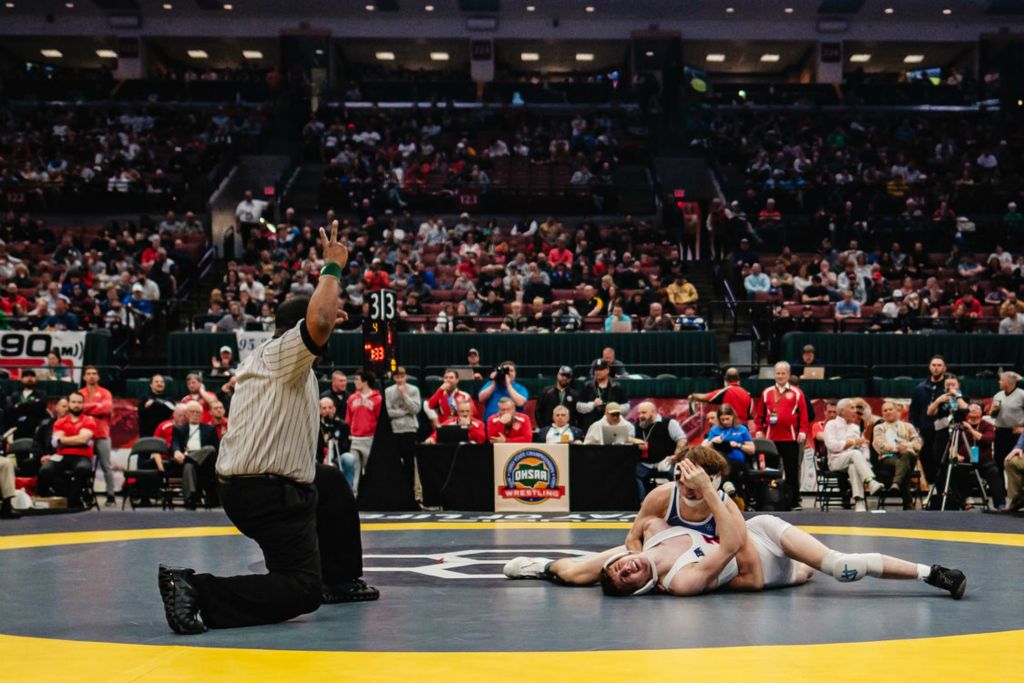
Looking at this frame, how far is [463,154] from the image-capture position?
30.8m

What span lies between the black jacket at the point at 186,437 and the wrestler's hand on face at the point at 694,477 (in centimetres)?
923

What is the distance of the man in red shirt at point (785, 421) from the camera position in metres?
14.8

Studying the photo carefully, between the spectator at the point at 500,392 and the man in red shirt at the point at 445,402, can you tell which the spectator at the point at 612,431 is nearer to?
the spectator at the point at 500,392

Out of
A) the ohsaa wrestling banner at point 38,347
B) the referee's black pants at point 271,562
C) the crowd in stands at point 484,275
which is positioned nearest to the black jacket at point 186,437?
the crowd in stands at point 484,275

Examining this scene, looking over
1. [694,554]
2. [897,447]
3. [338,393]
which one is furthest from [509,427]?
[694,554]

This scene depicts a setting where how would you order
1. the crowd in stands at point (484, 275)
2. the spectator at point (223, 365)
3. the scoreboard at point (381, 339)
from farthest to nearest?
the crowd in stands at point (484, 275), the spectator at point (223, 365), the scoreboard at point (381, 339)

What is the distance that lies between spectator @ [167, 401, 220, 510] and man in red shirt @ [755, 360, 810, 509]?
662 centimetres

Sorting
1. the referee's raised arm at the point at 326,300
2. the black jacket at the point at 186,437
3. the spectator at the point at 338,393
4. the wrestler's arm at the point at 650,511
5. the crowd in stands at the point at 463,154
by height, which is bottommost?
the wrestler's arm at the point at 650,511

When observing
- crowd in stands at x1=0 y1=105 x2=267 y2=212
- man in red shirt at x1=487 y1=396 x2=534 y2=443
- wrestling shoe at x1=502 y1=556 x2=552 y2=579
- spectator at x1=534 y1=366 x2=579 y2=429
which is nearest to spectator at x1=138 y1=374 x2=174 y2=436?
man in red shirt at x1=487 y1=396 x2=534 y2=443

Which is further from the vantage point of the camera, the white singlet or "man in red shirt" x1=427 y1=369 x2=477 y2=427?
"man in red shirt" x1=427 y1=369 x2=477 y2=427

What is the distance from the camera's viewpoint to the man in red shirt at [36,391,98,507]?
46.9 feet

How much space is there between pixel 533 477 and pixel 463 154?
58.7 feet

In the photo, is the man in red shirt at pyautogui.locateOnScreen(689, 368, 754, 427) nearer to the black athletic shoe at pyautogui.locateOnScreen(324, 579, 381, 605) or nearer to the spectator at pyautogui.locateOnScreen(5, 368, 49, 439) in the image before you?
the spectator at pyautogui.locateOnScreen(5, 368, 49, 439)

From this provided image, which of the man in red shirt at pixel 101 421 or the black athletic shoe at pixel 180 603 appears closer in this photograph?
the black athletic shoe at pixel 180 603
